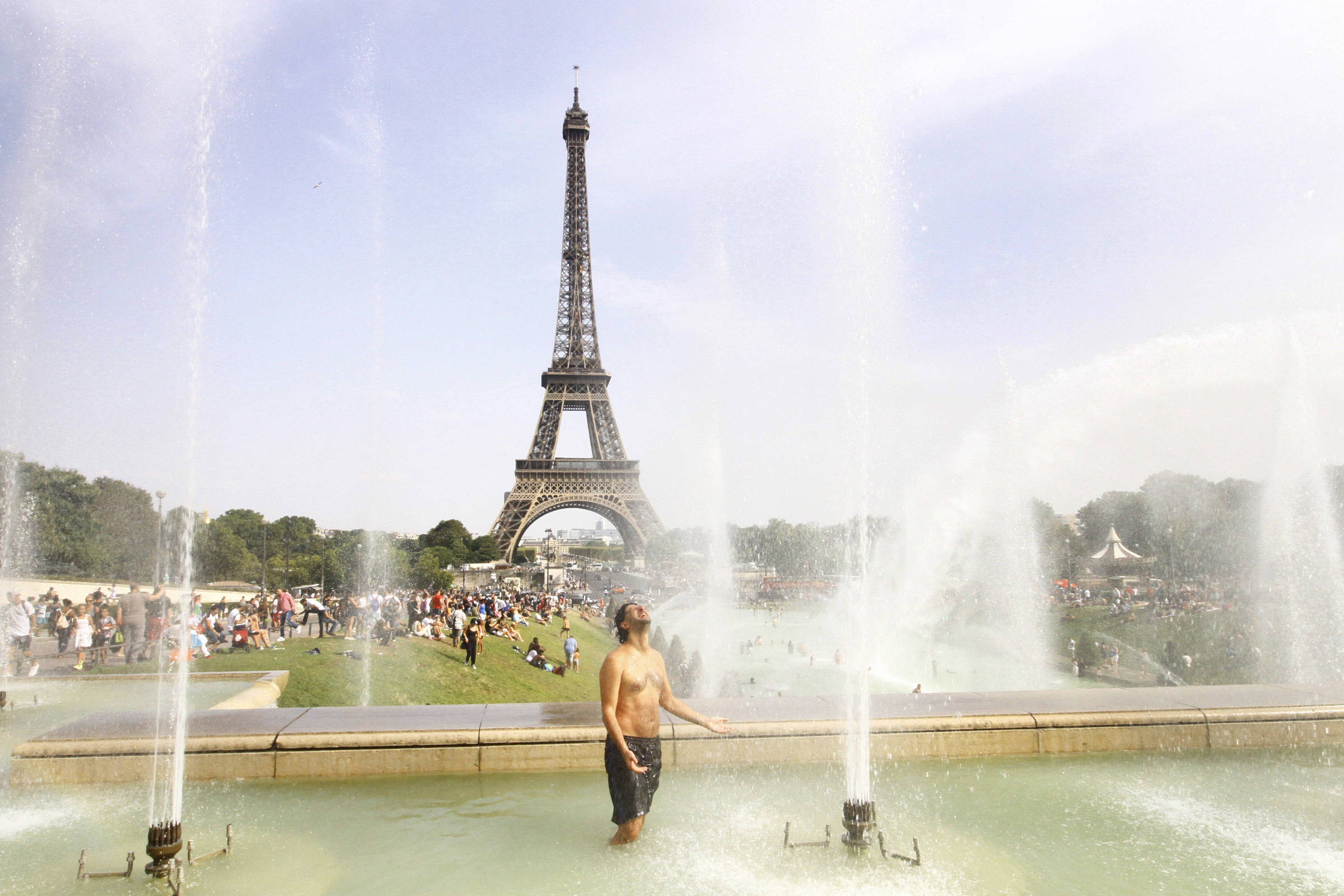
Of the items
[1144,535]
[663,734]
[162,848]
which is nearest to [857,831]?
[663,734]

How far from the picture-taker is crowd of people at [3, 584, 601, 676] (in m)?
16.6

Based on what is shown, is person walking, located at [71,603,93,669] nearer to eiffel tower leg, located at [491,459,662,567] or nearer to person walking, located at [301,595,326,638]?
person walking, located at [301,595,326,638]

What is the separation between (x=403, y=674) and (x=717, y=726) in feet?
47.3

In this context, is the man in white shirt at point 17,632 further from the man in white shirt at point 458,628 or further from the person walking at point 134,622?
the man in white shirt at point 458,628

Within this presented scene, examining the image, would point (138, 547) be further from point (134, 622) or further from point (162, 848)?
point (162, 848)

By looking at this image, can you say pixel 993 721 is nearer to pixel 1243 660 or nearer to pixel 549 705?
pixel 549 705

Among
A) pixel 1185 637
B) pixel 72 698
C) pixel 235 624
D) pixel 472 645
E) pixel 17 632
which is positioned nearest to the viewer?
pixel 72 698

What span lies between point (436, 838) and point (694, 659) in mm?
14504

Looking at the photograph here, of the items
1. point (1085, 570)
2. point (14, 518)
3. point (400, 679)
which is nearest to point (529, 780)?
point (400, 679)

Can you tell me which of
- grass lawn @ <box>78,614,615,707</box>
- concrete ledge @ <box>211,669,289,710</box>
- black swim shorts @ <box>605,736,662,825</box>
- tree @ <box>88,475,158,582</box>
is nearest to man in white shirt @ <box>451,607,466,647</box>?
grass lawn @ <box>78,614,615,707</box>

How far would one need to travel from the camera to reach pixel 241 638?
61.7 ft

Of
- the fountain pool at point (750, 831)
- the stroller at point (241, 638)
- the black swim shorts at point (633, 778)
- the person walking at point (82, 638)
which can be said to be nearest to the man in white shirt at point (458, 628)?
the stroller at point (241, 638)

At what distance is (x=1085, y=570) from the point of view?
55.9 meters

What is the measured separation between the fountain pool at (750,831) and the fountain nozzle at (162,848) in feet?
0.55
